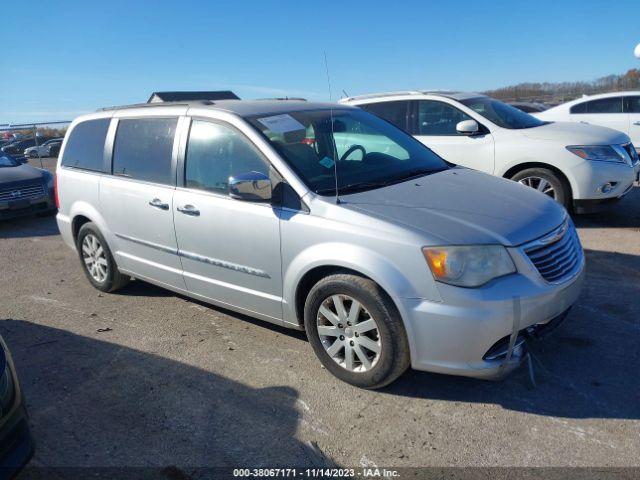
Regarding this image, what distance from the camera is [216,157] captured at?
13.0 feet

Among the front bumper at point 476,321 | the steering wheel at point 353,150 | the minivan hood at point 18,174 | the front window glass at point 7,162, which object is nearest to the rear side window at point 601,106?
the steering wheel at point 353,150

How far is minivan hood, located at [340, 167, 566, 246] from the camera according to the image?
9.88ft

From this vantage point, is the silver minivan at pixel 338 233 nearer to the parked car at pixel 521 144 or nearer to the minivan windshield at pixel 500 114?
the parked car at pixel 521 144

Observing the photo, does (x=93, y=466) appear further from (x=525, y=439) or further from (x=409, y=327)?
(x=525, y=439)

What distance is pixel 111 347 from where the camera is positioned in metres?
4.18

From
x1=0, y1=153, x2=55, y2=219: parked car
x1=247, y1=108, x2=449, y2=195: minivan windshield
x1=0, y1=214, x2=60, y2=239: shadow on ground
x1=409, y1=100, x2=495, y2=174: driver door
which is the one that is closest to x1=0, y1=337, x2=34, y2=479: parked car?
x1=247, y1=108, x2=449, y2=195: minivan windshield

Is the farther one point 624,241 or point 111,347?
point 624,241

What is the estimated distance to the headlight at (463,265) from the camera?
9.47 feet

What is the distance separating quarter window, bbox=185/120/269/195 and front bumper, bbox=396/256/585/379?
149 centimetres

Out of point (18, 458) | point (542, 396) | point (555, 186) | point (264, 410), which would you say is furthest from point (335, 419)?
point (555, 186)

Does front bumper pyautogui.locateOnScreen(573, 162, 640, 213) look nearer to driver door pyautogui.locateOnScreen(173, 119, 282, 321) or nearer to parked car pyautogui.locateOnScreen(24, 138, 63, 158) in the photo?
driver door pyautogui.locateOnScreen(173, 119, 282, 321)

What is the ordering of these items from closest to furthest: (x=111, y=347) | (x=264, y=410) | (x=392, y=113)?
(x=264, y=410)
(x=111, y=347)
(x=392, y=113)

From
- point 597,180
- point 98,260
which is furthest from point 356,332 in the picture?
point 597,180

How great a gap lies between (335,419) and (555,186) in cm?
478
